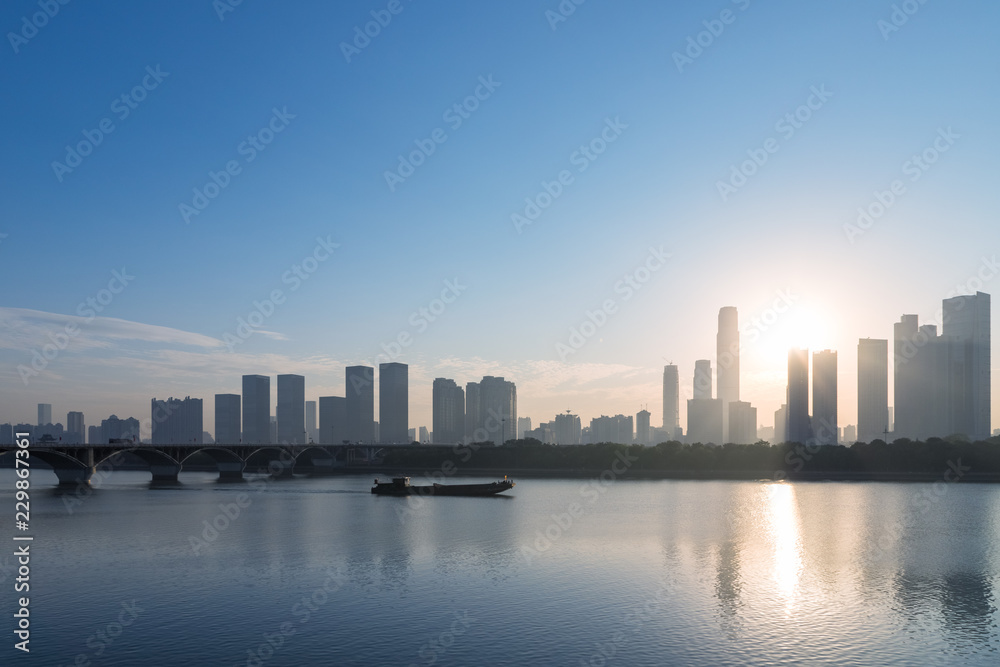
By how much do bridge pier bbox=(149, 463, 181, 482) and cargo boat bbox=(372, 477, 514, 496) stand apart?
62.8m

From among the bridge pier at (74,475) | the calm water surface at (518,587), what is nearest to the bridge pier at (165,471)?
the bridge pier at (74,475)

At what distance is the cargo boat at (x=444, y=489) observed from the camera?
113 m

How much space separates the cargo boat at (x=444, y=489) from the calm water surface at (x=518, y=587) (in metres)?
27.1

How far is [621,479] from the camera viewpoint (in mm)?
146375

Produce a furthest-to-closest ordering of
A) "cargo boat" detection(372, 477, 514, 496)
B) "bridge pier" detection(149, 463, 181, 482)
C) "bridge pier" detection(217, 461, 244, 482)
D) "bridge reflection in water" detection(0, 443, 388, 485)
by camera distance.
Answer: "bridge pier" detection(217, 461, 244, 482) → "bridge pier" detection(149, 463, 181, 482) → "bridge reflection in water" detection(0, 443, 388, 485) → "cargo boat" detection(372, 477, 514, 496)

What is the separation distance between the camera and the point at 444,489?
404 feet

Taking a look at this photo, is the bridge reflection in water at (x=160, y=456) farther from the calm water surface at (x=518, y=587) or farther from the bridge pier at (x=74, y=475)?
the calm water surface at (x=518, y=587)

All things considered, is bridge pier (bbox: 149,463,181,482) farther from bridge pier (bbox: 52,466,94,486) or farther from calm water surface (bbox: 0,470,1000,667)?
calm water surface (bbox: 0,470,1000,667)

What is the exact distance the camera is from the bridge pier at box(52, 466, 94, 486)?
134000 mm

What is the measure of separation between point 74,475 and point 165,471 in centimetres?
2546

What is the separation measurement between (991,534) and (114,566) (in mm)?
72563

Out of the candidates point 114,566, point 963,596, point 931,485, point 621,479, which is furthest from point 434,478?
point 963,596

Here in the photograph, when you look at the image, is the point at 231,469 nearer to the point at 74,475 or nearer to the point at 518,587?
the point at 74,475

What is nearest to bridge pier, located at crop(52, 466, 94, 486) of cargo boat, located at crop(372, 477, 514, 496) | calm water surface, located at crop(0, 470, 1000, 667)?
calm water surface, located at crop(0, 470, 1000, 667)
